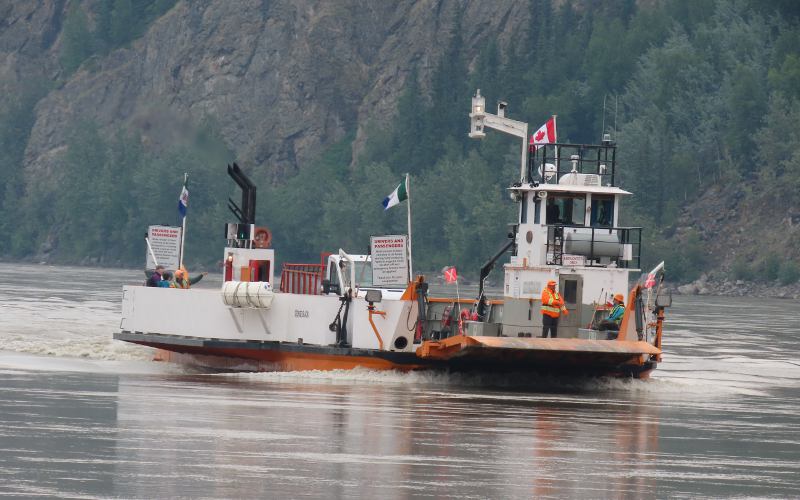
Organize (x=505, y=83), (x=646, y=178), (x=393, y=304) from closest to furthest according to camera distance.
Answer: (x=393, y=304) → (x=646, y=178) → (x=505, y=83)

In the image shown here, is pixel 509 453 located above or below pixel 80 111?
below

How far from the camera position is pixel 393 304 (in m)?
29.7

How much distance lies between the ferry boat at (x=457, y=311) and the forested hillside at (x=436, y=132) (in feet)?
252

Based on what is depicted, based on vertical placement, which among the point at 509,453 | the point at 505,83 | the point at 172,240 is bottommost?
the point at 509,453

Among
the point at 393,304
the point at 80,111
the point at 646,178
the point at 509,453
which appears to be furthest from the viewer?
the point at 80,111

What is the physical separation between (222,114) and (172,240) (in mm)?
130596

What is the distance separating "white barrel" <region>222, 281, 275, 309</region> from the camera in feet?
102

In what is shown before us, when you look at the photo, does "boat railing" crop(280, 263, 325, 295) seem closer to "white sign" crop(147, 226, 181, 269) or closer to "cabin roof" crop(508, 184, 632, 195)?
"white sign" crop(147, 226, 181, 269)

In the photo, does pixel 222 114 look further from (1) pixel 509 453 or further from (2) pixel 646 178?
(1) pixel 509 453

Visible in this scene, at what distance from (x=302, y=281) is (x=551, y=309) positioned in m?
7.75

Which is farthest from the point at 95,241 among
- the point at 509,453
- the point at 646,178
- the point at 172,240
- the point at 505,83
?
the point at 509,453

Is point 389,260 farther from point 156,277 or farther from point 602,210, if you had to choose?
point 156,277

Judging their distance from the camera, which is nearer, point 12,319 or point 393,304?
point 393,304

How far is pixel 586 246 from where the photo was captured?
30438 mm
